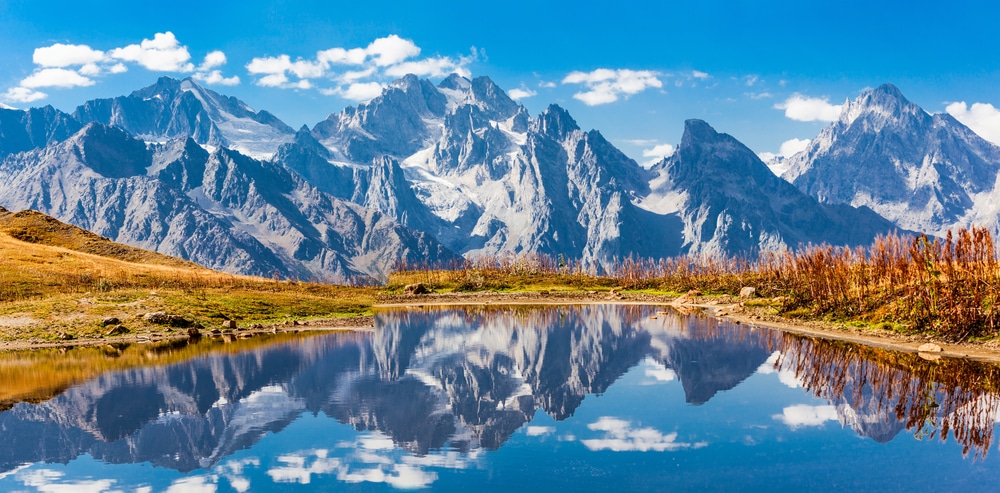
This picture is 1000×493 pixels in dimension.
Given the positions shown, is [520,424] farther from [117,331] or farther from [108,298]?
[108,298]

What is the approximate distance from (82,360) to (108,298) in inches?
950

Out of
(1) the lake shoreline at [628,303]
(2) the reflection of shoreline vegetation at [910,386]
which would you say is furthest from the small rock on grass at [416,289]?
(2) the reflection of shoreline vegetation at [910,386]

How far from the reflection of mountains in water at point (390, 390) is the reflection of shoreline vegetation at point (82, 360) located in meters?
2.13

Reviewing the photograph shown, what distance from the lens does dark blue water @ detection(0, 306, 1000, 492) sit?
27.9 m

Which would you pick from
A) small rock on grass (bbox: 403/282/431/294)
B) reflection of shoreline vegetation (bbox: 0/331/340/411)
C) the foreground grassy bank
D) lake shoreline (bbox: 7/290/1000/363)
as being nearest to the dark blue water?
reflection of shoreline vegetation (bbox: 0/331/340/411)

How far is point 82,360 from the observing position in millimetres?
56031

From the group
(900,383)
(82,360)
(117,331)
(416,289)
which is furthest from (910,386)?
(416,289)

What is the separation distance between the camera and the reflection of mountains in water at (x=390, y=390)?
34.0 metres

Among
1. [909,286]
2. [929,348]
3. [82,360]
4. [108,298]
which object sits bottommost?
[82,360]

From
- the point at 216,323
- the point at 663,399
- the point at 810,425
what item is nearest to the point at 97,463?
the point at 663,399

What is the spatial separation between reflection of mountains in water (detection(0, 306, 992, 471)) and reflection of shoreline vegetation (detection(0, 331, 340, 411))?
2.13m

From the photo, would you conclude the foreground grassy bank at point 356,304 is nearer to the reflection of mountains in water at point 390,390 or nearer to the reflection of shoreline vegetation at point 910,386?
the reflection of shoreline vegetation at point 910,386

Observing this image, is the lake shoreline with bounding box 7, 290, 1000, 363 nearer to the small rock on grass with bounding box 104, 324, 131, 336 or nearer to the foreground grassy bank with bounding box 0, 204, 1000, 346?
the small rock on grass with bounding box 104, 324, 131, 336

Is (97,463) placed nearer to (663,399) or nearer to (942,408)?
(663,399)
